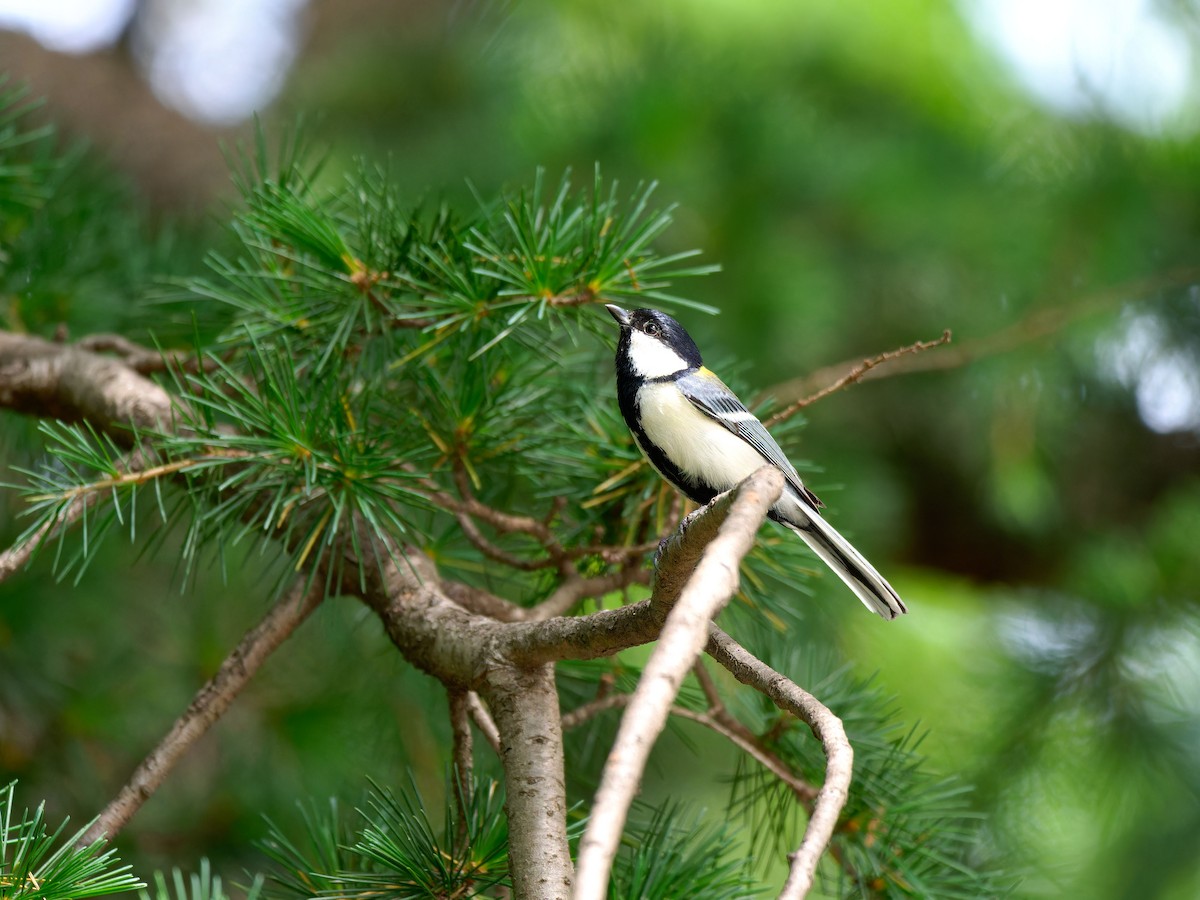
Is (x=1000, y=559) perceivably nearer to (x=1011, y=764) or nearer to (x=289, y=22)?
(x=1011, y=764)

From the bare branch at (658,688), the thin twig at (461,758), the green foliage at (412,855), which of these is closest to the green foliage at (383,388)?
the thin twig at (461,758)

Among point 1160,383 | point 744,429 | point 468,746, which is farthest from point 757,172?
point 468,746

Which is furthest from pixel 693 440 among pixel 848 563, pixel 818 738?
pixel 818 738

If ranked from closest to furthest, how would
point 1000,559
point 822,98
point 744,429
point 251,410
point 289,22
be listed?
point 251,410 < point 744,429 < point 1000,559 < point 822,98 < point 289,22

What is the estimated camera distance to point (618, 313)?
5.78 ft

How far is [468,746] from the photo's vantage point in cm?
142

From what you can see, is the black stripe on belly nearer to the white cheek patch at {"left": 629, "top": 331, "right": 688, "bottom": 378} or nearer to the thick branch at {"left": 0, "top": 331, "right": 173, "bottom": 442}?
the white cheek patch at {"left": 629, "top": 331, "right": 688, "bottom": 378}

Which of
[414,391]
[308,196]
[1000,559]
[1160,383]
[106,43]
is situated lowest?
[414,391]

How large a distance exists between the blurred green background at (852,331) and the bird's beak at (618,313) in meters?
0.29

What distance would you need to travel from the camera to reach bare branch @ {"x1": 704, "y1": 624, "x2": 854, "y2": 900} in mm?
818

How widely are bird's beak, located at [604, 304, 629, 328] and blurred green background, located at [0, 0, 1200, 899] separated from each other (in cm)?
29

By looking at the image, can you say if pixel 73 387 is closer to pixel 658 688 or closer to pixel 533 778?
pixel 533 778

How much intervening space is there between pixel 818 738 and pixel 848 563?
26.7 inches

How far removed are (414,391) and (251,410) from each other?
0.36 m
